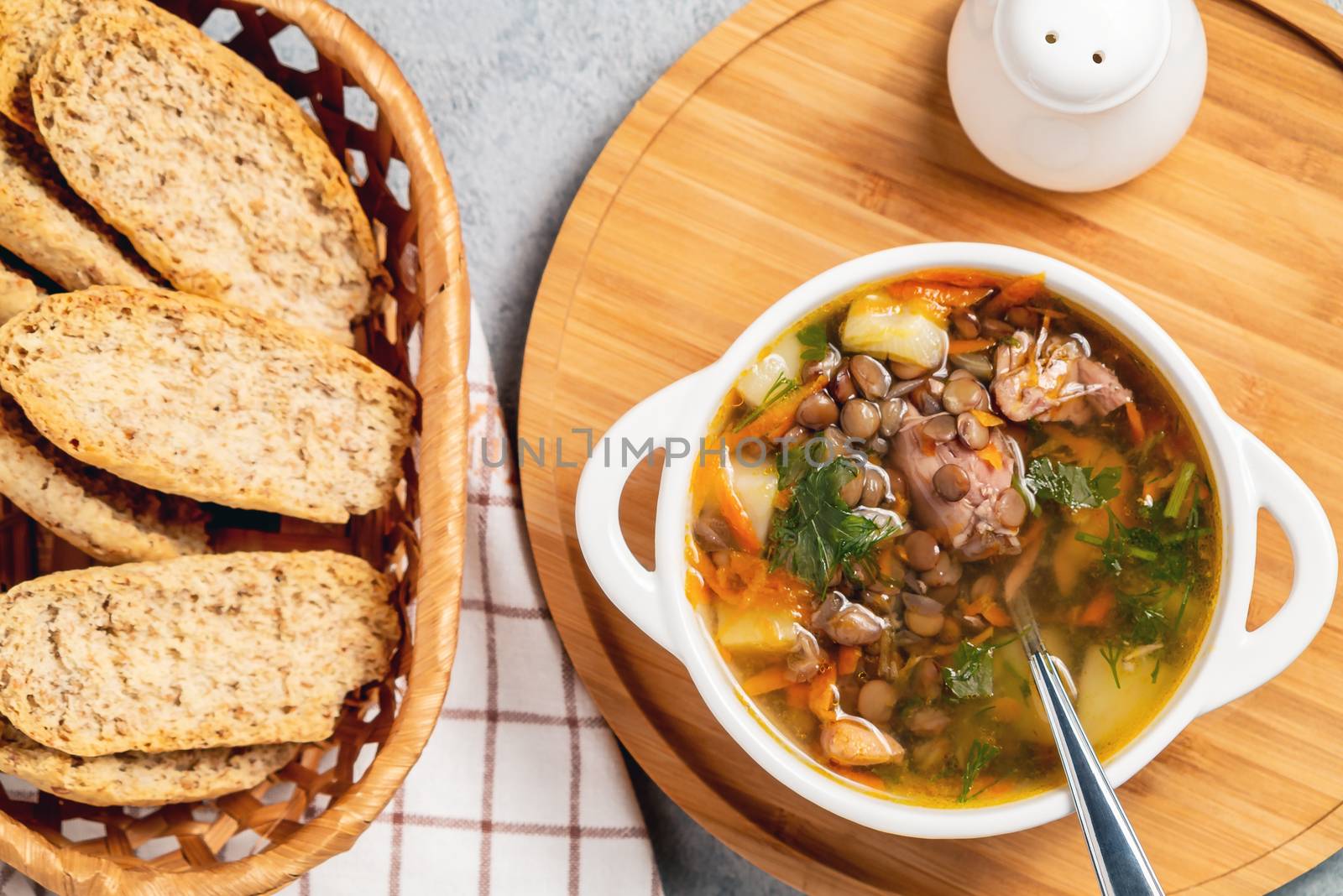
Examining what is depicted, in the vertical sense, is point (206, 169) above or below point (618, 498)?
above

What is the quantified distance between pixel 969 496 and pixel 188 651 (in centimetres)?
117

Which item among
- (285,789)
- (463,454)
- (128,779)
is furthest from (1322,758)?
(128,779)

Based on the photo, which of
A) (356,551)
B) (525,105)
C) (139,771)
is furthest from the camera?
(525,105)

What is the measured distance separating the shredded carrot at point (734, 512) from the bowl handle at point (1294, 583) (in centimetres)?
65

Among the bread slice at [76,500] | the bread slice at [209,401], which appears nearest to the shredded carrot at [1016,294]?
the bread slice at [209,401]

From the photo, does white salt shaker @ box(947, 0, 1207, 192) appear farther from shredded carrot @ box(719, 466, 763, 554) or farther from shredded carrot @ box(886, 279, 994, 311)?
shredded carrot @ box(719, 466, 763, 554)

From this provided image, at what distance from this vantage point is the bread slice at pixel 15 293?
5.35 feet

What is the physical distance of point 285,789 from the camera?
193 centimetres

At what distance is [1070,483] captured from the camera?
160cm

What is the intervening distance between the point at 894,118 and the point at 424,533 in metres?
0.97

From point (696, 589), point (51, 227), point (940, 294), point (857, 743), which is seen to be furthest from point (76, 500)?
point (940, 294)

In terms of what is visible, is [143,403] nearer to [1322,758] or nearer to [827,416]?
[827,416]

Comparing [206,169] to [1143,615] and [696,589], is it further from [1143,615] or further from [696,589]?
[1143,615]

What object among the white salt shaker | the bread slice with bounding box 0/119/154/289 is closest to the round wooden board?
the white salt shaker
